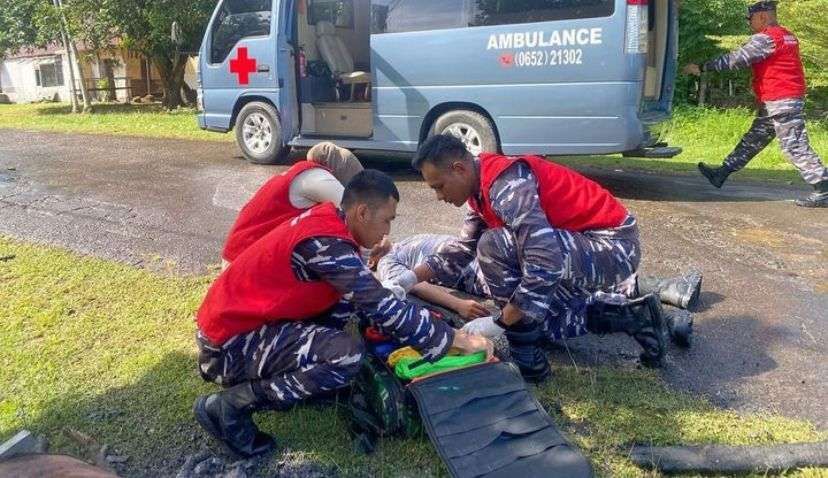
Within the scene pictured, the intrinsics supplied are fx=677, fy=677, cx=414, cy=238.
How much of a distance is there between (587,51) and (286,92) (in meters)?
3.47

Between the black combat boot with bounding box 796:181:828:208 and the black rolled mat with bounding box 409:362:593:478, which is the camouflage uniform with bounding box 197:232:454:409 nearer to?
the black rolled mat with bounding box 409:362:593:478

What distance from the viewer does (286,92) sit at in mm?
7688

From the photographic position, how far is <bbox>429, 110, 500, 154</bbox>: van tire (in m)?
6.60

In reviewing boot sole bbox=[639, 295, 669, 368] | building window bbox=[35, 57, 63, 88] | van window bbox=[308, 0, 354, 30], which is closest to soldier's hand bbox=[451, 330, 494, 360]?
boot sole bbox=[639, 295, 669, 368]

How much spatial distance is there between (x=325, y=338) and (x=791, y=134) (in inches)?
213

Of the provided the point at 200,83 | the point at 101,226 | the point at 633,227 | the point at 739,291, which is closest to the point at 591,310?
the point at 633,227

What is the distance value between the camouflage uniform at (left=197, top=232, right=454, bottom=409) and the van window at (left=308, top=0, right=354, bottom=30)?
626 centimetres

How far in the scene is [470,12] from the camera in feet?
21.1

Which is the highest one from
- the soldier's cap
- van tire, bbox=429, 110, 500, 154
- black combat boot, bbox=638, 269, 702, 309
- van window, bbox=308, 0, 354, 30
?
van window, bbox=308, 0, 354, 30

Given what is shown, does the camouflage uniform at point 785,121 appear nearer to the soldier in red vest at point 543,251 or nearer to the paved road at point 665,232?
the paved road at point 665,232

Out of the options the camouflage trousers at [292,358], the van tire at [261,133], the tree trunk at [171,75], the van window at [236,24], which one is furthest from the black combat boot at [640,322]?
the tree trunk at [171,75]

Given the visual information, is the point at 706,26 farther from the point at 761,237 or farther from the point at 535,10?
the point at 761,237

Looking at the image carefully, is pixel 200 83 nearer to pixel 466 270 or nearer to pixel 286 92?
pixel 286 92

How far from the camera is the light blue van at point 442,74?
5.91 meters
